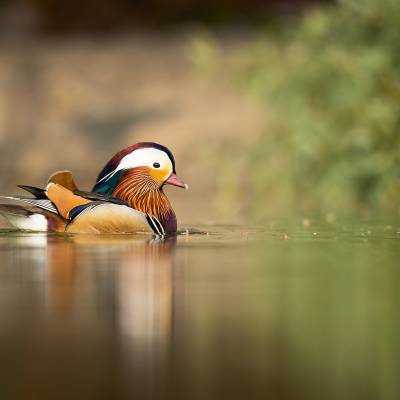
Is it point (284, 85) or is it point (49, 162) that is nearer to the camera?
point (284, 85)

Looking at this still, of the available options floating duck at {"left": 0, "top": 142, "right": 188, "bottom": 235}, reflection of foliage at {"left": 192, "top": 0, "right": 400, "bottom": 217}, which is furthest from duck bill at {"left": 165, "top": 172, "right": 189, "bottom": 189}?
reflection of foliage at {"left": 192, "top": 0, "right": 400, "bottom": 217}

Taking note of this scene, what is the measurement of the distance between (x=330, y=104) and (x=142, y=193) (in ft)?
9.89

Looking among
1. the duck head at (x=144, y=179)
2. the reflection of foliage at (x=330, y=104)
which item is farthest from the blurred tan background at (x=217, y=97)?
the duck head at (x=144, y=179)

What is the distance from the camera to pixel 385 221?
16.5ft

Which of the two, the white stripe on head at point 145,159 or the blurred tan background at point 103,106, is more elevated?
the blurred tan background at point 103,106

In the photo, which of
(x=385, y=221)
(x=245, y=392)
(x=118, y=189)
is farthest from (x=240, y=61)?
(x=245, y=392)

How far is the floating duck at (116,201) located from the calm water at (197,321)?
7.9 inches

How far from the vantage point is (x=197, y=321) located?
84.3 inches

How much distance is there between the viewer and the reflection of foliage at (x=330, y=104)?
253 inches

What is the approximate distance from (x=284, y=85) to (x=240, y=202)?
31.9 inches

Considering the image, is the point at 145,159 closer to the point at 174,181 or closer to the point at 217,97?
the point at 174,181

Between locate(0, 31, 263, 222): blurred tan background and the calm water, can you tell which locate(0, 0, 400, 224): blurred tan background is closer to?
locate(0, 31, 263, 222): blurred tan background

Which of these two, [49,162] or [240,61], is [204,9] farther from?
[240,61]

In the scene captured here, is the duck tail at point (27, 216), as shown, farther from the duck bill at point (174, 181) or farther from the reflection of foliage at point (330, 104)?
the reflection of foliage at point (330, 104)
